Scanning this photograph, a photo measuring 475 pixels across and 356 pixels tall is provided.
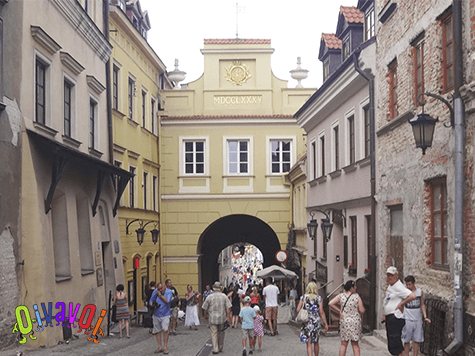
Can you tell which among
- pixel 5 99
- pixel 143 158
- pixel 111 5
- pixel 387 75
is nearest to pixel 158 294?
pixel 5 99

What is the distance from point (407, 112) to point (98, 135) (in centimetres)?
1066

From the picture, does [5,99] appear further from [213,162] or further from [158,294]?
[213,162]

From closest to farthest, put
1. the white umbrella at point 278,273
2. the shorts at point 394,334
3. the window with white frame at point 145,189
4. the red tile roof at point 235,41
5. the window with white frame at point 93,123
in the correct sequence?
1. the shorts at point 394,334
2. the window with white frame at point 93,123
3. the white umbrella at point 278,273
4. the window with white frame at point 145,189
5. the red tile roof at point 235,41

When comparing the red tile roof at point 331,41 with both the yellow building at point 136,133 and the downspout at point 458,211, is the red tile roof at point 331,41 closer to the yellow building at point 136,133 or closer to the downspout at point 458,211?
the yellow building at point 136,133

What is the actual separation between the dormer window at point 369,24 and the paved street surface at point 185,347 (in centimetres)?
A: 816

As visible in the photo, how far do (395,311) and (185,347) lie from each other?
22.4 ft

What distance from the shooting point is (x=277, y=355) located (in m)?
14.2

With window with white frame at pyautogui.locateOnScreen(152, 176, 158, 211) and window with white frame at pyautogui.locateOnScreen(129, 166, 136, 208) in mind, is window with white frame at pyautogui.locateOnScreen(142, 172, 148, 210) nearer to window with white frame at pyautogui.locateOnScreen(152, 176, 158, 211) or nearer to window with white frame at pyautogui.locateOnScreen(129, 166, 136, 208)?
window with white frame at pyautogui.locateOnScreen(152, 176, 158, 211)

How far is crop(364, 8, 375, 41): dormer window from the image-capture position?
63.2 feet

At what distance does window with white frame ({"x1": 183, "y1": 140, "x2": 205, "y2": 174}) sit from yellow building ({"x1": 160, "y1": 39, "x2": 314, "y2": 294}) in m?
0.05

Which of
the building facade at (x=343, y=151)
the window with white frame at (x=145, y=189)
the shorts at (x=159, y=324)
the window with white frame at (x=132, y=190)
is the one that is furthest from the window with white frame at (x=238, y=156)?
the shorts at (x=159, y=324)

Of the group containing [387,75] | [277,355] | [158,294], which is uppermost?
[387,75]

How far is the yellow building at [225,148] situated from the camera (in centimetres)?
3316

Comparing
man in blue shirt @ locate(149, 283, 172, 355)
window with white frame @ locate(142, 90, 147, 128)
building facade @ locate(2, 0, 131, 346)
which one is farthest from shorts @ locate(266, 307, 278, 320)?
window with white frame @ locate(142, 90, 147, 128)
